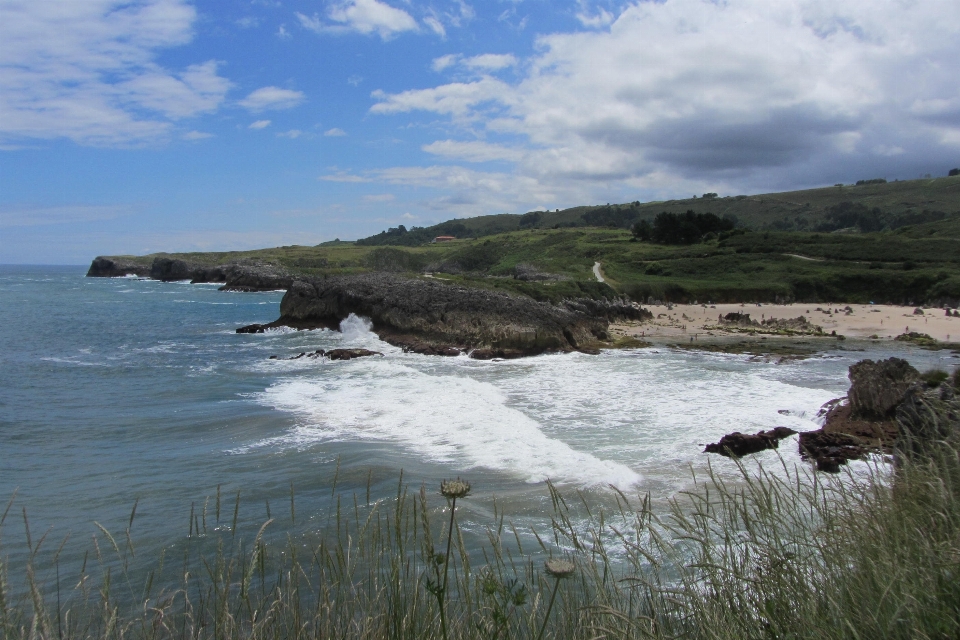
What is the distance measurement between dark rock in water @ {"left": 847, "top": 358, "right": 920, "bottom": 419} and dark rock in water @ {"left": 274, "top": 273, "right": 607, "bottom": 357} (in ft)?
45.7

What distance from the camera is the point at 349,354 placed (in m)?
25.0

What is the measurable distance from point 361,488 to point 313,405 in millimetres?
7059

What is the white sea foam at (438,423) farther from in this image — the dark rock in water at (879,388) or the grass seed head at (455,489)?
the grass seed head at (455,489)

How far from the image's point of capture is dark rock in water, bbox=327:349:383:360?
24781mm

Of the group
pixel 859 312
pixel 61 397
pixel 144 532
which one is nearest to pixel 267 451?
pixel 144 532

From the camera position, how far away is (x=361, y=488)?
9.90 metres

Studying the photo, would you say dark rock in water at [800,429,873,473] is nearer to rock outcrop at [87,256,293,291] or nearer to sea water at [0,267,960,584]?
sea water at [0,267,960,584]

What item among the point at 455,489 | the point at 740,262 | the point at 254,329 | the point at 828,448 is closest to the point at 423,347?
the point at 254,329

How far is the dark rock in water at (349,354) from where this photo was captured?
81.3 ft

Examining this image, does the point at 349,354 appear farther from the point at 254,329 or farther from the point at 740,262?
the point at 740,262

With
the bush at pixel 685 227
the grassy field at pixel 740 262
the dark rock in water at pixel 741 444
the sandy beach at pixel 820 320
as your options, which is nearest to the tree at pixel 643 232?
the bush at pixel 685 227

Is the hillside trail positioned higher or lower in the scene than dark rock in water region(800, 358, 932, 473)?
higher

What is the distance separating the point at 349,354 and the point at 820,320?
28606mm

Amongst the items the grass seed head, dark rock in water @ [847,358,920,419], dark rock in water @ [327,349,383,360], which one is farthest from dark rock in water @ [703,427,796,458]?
dark rock in water @ [327,349,383,360]
